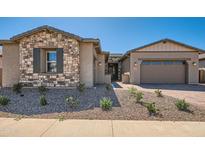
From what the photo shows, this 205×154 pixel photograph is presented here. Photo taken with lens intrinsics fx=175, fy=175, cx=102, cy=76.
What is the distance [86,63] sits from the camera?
1122 centimetres

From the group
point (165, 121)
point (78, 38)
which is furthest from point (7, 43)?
point (165, 121)

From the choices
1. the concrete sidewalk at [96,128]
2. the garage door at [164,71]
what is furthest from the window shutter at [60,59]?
the garage door at [164,71]

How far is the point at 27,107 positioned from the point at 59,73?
3.93 metres

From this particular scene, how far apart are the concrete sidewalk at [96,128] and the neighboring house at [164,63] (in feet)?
41.0

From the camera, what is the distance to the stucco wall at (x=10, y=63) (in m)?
11.4

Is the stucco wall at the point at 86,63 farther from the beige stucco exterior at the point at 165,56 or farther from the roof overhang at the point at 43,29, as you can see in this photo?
the beige stucco exterior at the point at 165,56

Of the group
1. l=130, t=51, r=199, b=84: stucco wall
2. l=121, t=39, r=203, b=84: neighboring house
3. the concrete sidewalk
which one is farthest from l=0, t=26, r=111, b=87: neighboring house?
l=121, t=39, r=203, b=84: neighboring house

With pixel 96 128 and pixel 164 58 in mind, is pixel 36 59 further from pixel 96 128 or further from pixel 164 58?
pixel 164 58

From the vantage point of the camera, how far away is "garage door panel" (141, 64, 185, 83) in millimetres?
17859

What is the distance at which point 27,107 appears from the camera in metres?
6.92

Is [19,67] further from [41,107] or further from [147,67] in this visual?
[147,67]

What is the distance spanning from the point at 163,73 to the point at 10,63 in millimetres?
13859

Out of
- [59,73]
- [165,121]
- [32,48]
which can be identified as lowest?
[165,121]

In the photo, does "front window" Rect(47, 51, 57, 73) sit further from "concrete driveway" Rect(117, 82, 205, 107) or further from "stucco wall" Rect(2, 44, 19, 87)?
"concrete driveway" Rect(117, 82, 205, 107)
